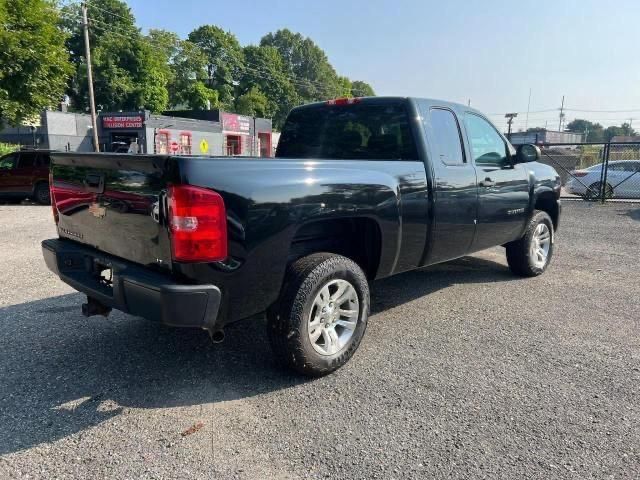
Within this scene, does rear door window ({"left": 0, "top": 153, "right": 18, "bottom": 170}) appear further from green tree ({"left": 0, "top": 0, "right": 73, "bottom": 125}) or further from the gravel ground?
the gravel ground

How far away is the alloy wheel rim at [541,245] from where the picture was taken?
Result: 19.3ft

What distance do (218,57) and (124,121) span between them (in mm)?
48095

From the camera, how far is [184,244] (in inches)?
105

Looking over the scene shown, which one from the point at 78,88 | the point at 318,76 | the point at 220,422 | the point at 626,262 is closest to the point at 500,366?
the point at 220,422

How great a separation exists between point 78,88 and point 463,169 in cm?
6442

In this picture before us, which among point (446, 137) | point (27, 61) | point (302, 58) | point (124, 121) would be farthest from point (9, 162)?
point (302, 58)

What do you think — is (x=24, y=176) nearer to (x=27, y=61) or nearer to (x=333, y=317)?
(x=27, y=61)

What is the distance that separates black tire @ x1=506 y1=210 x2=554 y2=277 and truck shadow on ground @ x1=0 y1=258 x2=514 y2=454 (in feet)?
6.97

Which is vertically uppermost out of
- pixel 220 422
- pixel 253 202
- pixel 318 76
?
pixel 318 76

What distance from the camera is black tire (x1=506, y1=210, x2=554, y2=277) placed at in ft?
18.8

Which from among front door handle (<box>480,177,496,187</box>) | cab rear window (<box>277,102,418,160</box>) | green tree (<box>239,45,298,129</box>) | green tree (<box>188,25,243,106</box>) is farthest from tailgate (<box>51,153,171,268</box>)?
green tree (<box>239,45,298,129</box>)

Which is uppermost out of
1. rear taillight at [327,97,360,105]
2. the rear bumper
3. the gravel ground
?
rear taillight at [327,97,360,105]

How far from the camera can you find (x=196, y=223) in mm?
2646

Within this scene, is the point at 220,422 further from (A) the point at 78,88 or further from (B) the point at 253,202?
(A) the point at 78,88
